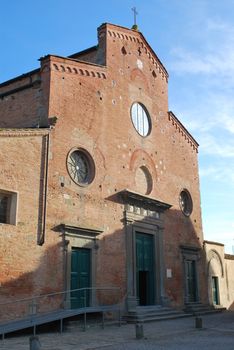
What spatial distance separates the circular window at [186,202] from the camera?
74.6 feet

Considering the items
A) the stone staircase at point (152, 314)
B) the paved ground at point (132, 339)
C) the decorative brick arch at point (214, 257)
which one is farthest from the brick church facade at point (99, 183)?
the paved ground at point (132, 339)

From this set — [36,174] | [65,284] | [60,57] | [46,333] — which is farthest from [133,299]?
[60,57]

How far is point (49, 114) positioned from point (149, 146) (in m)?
6.57

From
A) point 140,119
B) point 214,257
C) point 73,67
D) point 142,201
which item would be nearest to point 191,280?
point 214,257

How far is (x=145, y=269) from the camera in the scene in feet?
60.2

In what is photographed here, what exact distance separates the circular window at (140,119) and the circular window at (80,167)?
13.4 ft

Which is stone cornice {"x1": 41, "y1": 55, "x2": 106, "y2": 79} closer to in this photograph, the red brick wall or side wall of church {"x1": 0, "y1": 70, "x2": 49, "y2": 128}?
the red brick wall

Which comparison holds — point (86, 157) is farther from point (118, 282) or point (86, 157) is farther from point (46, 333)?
point (46, 333)

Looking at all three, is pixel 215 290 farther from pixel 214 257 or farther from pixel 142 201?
pixel 142 201

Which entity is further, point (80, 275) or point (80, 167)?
point (80, 167)

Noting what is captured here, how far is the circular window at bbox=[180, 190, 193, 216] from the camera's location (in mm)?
22741

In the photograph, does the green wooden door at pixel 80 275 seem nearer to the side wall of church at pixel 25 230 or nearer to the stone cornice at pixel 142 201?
the side wall of church at pixel 25 230

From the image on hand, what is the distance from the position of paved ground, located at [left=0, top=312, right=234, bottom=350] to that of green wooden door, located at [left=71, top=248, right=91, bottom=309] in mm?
1024

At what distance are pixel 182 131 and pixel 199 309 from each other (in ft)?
31.5
